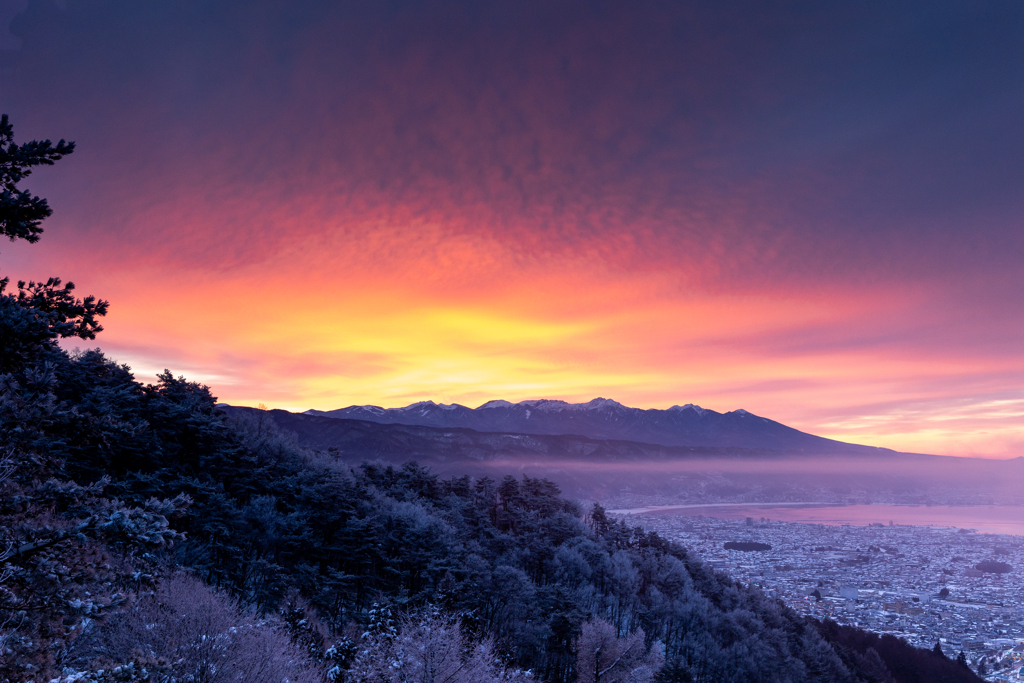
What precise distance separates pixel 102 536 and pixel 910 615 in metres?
113

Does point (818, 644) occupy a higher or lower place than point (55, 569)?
lower

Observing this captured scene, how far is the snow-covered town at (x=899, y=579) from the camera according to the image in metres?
73.5

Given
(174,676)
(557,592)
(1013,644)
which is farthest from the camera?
(1013,644)

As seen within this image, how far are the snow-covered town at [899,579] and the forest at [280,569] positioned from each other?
15468mm

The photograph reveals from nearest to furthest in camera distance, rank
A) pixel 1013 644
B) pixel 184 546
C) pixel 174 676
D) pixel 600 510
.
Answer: pixel 174 676, pixel 184 546, pixel 1013 644, pixel 600 510

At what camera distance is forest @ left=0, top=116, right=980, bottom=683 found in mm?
9312

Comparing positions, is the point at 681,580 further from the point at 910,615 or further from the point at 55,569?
the point at 55,569

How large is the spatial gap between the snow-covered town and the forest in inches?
609

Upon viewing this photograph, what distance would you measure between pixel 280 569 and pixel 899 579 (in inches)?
5491

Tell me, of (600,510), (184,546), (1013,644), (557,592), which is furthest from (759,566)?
(184,546)

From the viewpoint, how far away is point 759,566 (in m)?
122

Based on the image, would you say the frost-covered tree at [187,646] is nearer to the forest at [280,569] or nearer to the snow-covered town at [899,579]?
the forest at [280,569]

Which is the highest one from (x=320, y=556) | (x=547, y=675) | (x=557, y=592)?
(x=320, y=556)

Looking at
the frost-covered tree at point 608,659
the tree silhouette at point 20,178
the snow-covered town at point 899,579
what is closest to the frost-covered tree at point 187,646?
the tree silhouette at point 20,178
